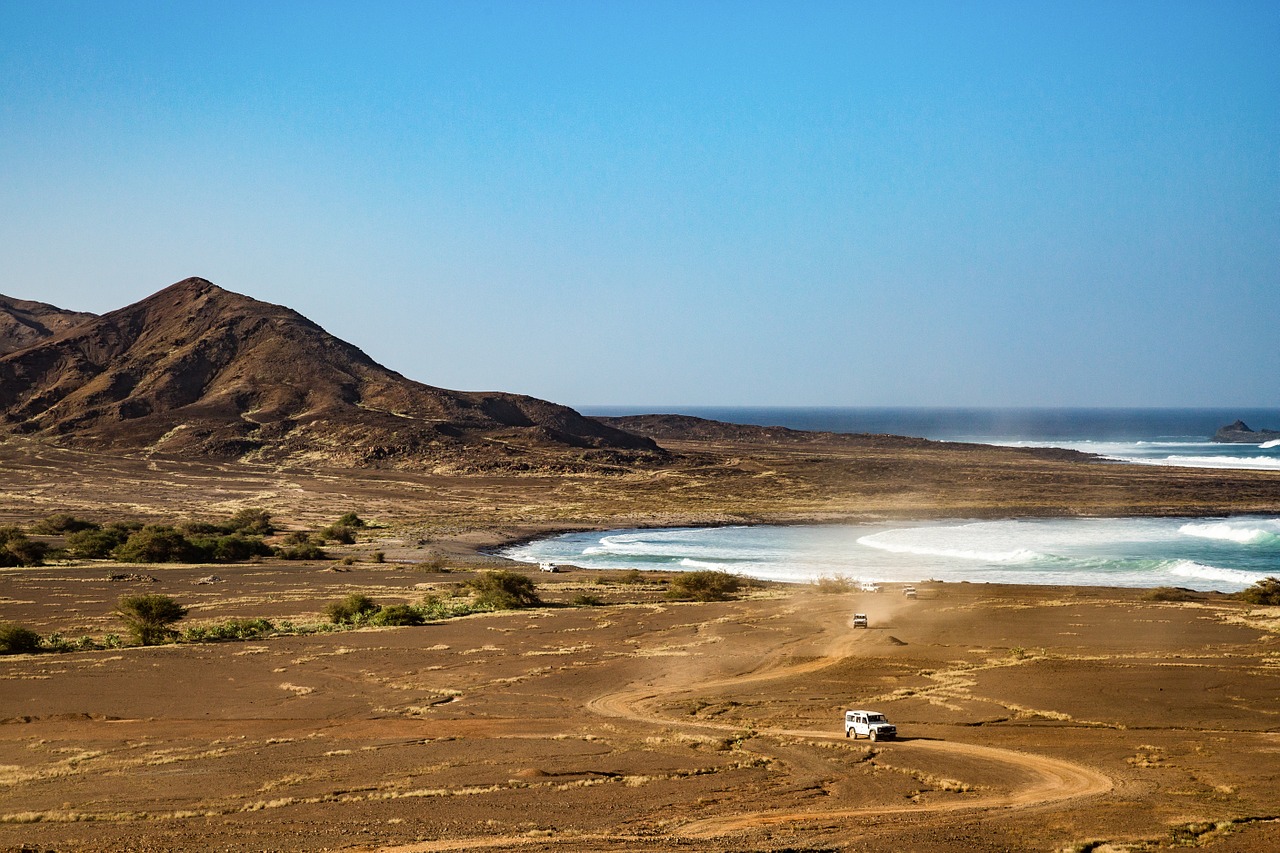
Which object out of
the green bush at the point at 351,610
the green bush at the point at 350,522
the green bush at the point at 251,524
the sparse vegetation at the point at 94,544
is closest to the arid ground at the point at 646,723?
the green bush at the point at 351,610

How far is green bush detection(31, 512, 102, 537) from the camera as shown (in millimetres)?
64562

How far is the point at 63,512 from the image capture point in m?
76.2

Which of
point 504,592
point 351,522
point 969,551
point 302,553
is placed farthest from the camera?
point 351,522

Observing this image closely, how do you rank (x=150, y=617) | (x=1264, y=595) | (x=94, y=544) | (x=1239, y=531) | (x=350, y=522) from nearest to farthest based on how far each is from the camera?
1. (x=150, y=617)
2. (x=1264, y=595)
3. (x=94, y=544)
4. (x=1239, y=531)
5. (x=350, y=522)

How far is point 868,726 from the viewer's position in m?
21.0

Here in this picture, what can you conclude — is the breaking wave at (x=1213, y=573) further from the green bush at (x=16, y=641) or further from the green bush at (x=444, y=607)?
the green bush at (x=16, y=641)

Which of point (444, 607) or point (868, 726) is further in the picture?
point (444, 607)

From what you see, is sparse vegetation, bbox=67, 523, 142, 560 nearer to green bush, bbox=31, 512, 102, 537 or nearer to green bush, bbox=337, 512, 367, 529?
green bush, bbox=31, 512, 102, 537

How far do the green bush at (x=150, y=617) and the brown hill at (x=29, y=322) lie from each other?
525 feet

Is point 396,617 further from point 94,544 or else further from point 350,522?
point 350,522

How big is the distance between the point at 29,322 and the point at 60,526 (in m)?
145

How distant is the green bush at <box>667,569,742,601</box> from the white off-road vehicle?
21628 millimetres

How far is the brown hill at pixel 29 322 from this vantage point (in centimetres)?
17754

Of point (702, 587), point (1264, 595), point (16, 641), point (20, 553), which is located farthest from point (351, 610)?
point (1264, 595)
